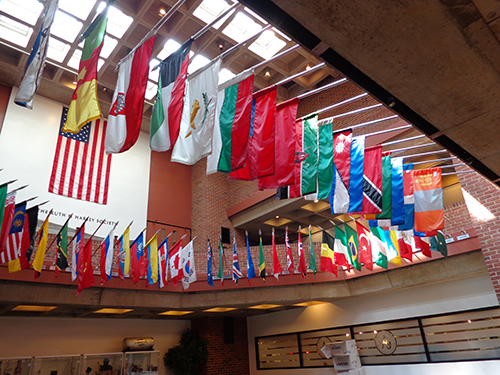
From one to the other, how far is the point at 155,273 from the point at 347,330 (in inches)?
327

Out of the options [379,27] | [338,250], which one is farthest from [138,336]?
[379,27]

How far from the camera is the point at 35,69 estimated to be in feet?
15.2

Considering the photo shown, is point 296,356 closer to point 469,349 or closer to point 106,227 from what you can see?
point 469,349

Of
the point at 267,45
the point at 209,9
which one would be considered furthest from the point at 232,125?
the point at 267,45

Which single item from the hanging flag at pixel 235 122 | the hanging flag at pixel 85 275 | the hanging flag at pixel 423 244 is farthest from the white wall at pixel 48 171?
the hanging flag at pixel 423 244

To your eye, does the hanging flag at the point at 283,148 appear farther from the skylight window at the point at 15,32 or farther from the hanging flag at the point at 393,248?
the skylight window at the point at 15,32

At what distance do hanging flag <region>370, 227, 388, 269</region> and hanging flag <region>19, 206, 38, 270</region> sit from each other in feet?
32.2

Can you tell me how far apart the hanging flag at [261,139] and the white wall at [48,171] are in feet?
37.3

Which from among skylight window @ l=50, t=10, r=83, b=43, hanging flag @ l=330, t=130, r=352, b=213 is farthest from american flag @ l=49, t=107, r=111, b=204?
hanging flag @ l=330, t=130, r=352, b=213

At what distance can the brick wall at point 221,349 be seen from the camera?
16266mm

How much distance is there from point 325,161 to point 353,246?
18.4ft

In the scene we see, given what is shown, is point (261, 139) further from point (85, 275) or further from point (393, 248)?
point (85, 275)

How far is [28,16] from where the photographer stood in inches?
493

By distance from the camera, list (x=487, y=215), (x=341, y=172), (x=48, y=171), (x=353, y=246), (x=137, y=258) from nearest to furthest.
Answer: (x=341, y=172) < (x=487, y=215) < (x=137, y=258) < (x=353, y=246) < (x=48, y=171)
